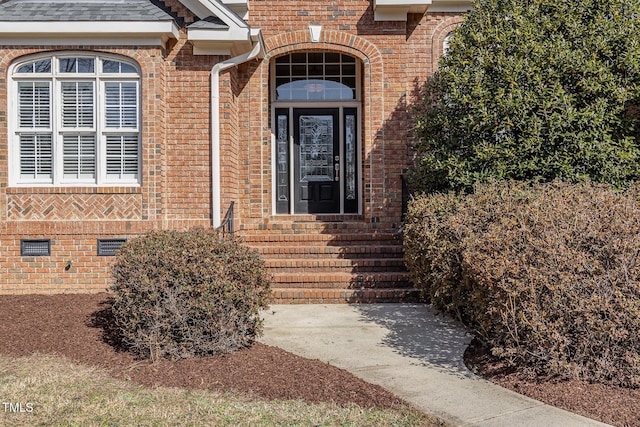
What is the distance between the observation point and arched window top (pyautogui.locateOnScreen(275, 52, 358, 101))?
37.1ft

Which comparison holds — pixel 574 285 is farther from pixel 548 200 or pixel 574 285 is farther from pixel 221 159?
pixel 221 159

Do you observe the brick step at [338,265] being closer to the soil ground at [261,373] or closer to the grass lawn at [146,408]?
the soil ground at [261,373]

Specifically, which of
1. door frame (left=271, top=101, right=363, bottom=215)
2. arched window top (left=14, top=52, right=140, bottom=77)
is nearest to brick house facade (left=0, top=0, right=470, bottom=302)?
arched window top (left=14, top=52, right=140, bottom=77)

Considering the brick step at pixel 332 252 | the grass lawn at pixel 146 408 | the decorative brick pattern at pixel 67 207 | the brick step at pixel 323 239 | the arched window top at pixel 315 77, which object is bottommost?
the grass lawn at pixel 146 408

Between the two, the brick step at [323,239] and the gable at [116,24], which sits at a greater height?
the gable at [116,24]

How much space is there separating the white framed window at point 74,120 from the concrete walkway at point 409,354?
3.75m

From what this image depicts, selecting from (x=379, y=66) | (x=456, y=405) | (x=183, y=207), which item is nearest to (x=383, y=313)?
(x=456, y=405)

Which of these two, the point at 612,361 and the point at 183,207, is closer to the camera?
the point at 612,361

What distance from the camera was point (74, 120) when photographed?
9.01 metres

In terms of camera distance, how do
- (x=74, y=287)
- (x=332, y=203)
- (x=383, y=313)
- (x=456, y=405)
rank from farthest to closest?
(x=332, y=203)
(x=74, y=287)
(x=383, y=313)
(x=456, y=405)

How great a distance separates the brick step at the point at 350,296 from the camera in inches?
324

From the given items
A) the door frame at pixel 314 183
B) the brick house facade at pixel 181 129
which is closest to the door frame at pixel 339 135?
the door frame at pixel 314 183

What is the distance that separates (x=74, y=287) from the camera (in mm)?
8781

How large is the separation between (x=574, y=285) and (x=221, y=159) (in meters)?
6.42
